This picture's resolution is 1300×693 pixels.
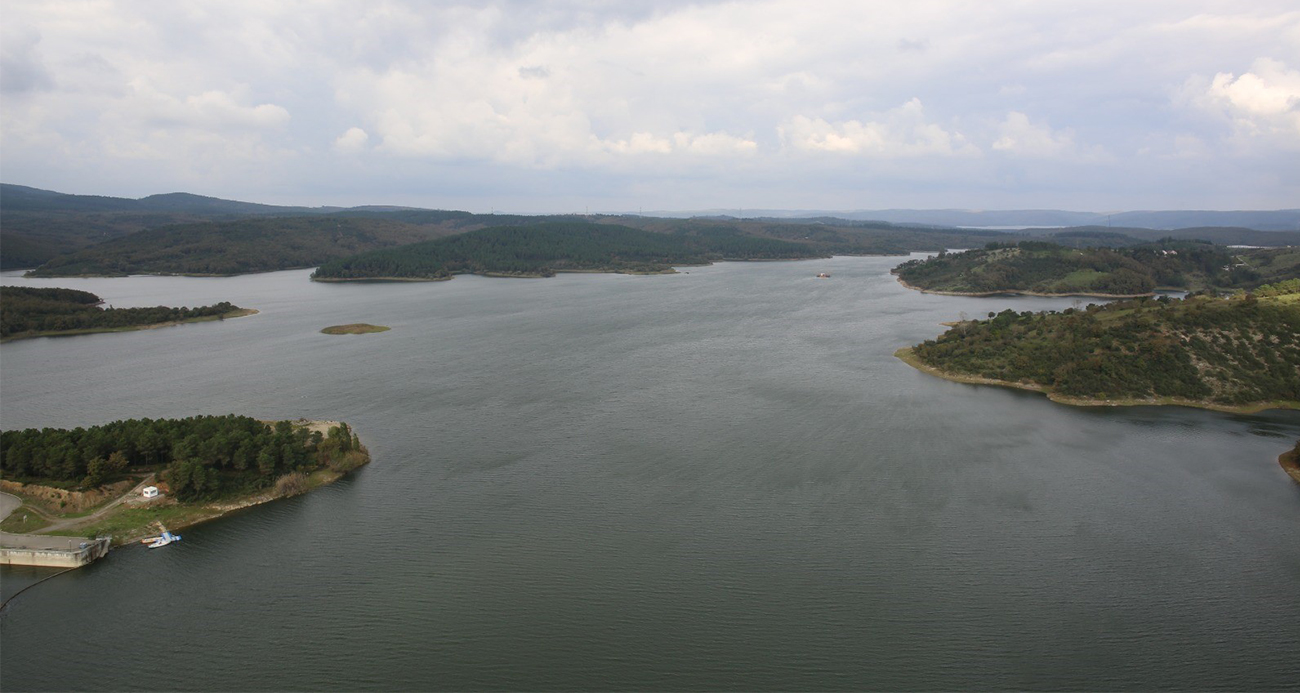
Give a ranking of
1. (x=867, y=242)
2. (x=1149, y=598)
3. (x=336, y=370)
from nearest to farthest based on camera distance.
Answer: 1. (x=1149, y=598)
2. (x=336, y=370)
3. (x=867, y=242)

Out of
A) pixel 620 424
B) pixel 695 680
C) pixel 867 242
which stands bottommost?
pixel 695 680

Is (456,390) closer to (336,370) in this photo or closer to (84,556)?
(336,370)

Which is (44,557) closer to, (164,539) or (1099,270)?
(164,539)

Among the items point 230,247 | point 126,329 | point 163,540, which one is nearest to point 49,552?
point 163,540

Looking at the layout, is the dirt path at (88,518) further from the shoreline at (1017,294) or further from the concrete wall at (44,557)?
the shoreline at (1017,294)

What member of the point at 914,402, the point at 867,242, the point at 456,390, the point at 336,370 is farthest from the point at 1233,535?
the point at 867,242
